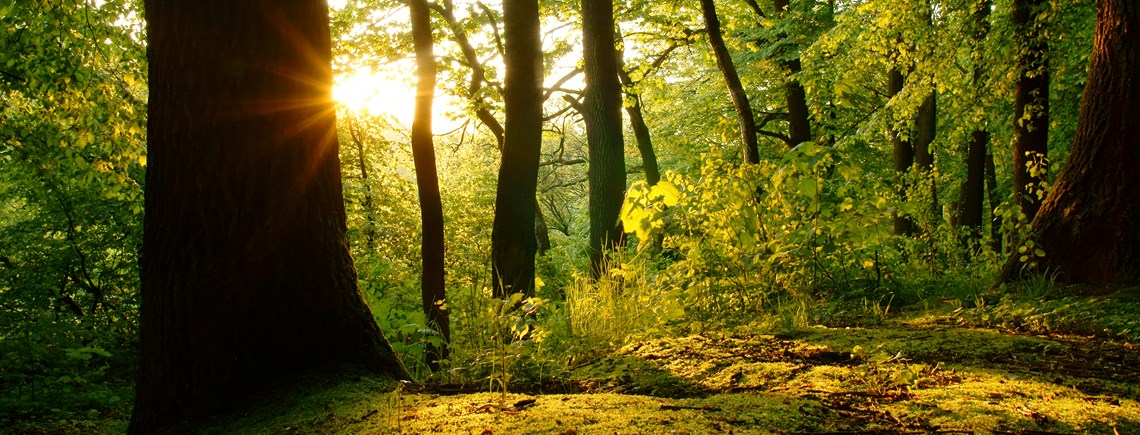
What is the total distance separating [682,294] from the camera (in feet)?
→ 13.2

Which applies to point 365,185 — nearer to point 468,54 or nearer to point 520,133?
point 468,54

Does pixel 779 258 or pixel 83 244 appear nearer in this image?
pixel 779 258

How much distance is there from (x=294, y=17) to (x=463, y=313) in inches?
72.4

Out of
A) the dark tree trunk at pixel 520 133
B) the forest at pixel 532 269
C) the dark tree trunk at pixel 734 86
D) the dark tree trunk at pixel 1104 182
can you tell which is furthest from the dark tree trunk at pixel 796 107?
the dark tree trunk at pixel 520 133

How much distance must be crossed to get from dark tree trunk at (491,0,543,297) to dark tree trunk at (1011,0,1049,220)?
17.0 ft

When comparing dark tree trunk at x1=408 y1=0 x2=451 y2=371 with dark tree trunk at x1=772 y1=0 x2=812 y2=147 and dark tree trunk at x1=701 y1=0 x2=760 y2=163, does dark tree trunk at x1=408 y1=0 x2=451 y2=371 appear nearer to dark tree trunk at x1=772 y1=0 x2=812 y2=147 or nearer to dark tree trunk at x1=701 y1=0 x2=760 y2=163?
dark tree trunk at x1=701 y1=0 x2=760 y2=163

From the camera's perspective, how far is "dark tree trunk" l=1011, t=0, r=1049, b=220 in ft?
22.5

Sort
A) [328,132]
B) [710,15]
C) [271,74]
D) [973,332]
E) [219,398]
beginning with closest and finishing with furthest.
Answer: [219,398]
[271,74]
[328,132]
[973,332]
[710,15]

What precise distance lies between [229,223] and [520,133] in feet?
12.9

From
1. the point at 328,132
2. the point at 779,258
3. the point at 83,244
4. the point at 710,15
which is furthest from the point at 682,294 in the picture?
the point at 83,244

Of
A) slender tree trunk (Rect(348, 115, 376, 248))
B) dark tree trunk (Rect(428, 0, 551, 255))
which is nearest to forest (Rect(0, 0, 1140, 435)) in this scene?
dark tree trunk (Rect(428, 0, 551, 255))

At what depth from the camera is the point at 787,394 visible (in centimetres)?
210

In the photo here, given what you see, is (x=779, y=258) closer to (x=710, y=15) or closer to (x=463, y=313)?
(x=463, y=313)

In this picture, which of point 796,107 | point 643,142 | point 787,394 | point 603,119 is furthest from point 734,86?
point 787,394
